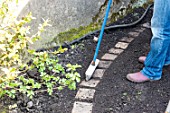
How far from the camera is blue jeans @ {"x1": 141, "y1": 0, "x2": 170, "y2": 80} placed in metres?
2.40

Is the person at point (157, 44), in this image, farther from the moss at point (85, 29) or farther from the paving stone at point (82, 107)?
the moss at point (85, 29)

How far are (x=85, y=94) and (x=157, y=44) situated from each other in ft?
2.66

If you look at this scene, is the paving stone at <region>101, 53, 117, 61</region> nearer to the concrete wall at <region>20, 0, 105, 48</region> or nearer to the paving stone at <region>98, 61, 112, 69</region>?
the paving stone at <region>98, 61, 112, 69</region>

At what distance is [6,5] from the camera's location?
7.76 ft

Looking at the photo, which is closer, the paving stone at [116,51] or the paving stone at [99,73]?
the paving stone at [99,73]

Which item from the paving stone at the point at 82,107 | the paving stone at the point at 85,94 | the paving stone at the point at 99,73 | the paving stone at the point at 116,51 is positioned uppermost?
the paving stone at the point at 116,51

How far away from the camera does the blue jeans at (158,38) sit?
2402 mm

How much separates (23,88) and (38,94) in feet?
1.56

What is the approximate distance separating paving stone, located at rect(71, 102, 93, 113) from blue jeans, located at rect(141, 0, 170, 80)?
0.69 m

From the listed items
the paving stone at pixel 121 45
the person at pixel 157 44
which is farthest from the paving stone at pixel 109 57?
the person at pixel 157 44

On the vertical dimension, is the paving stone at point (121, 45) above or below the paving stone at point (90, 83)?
above

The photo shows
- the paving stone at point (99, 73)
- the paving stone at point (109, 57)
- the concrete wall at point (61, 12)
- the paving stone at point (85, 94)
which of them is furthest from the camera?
the paving stone at point (109, 57)

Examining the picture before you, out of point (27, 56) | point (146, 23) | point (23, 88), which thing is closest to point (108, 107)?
point (23, 88)

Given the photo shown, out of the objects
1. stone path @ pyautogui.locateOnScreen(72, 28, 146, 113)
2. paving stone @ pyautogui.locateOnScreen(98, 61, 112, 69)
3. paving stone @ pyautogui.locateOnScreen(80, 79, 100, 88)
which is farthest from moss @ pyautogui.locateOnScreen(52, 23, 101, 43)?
paving stone @ pyautogui.locateOnScreen(80, 79, 100, 88)
